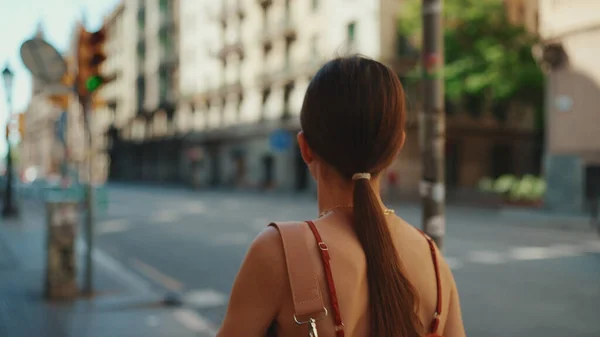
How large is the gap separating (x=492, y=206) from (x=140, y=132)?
54614 millimetres

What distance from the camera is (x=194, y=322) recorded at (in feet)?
20.2

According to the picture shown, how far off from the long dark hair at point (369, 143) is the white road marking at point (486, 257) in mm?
9106

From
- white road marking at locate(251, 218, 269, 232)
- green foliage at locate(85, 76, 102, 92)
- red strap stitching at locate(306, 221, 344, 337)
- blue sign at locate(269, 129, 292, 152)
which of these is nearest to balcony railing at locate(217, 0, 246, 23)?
blue sign at locate(269, 129, 292, 152)

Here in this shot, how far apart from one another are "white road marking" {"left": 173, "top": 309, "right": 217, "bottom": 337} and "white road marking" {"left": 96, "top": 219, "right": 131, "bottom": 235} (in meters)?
9.39

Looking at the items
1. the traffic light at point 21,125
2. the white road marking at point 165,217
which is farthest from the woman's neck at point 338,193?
the traffic light at point 21,125

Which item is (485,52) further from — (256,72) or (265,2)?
(256,72)

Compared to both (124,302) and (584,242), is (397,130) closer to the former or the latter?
(124,302)

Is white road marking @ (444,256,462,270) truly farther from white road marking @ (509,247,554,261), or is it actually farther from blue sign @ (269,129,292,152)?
blue sign @ (269,129,292,152)

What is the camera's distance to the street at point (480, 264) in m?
6.52

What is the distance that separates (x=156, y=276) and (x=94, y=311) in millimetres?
2761

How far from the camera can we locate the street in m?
6.52

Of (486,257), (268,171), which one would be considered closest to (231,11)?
(268,171)

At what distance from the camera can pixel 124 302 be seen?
6.70 meters

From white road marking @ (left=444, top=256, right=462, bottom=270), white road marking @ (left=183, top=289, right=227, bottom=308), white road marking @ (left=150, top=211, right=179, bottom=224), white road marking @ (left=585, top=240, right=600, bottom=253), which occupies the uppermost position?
white road marking @ (left=183, top=289, right=227, bottom=308)
